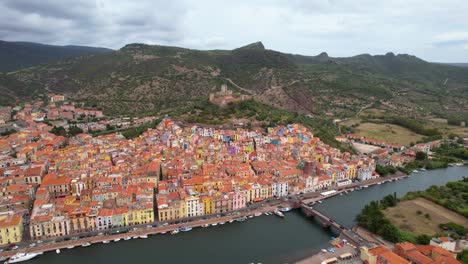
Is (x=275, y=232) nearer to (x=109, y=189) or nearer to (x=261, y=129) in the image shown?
(x=109, y=189)

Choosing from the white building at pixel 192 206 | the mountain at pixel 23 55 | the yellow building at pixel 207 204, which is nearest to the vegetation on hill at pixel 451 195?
the yellow building at pixel 207 204

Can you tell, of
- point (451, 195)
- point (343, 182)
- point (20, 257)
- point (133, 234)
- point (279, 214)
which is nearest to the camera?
point (20, 257)

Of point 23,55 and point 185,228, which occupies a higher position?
point 23,55

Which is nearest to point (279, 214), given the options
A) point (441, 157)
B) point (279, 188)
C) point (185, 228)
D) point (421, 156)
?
point (279, 188)

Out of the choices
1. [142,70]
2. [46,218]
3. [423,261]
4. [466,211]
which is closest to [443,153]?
[466,211]

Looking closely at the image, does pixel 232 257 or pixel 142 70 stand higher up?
pixel 142 70

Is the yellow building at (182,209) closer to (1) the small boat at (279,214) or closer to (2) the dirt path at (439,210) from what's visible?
(1) the small boat at (279,214)

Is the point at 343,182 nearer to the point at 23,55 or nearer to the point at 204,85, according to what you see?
the point at 204,85
